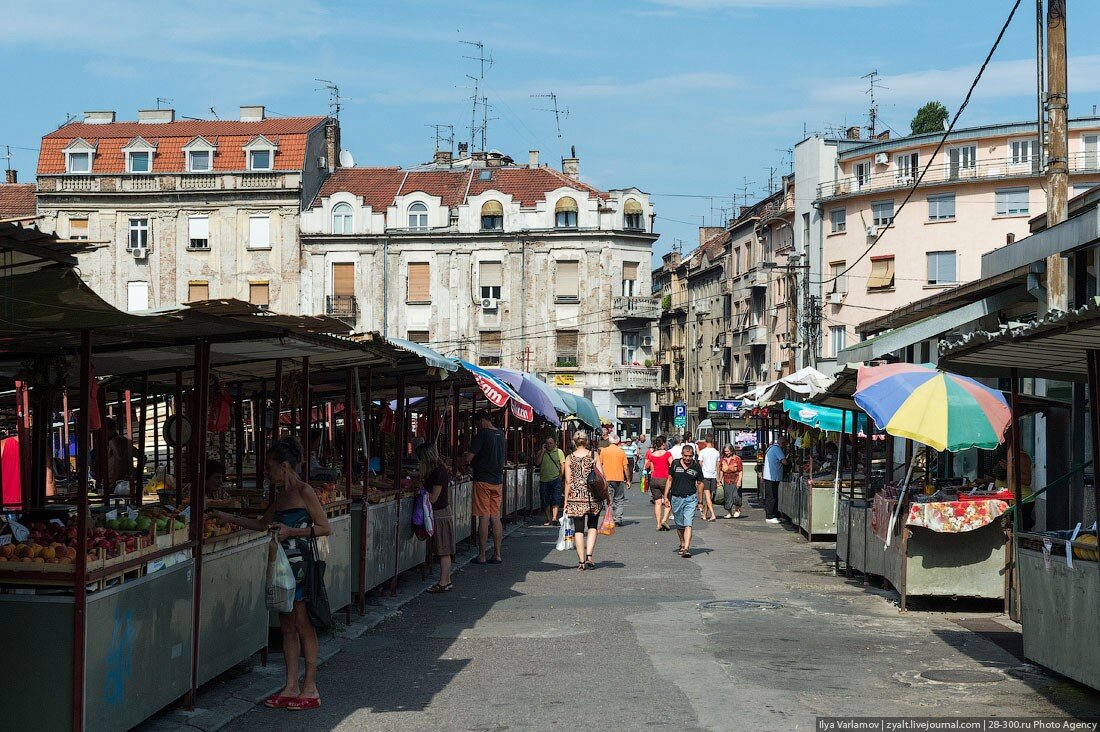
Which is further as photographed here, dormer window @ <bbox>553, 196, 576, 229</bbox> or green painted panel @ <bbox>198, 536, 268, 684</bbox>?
dormer window @ <bbox>553, 196, 576, 229</bbox>

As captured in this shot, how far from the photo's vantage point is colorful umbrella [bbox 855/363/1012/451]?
13773 millimetres

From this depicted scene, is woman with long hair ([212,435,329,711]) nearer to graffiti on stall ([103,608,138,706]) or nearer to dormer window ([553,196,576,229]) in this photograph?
graffiti on stall ([103,608,138,706])

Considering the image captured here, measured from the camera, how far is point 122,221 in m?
65.9

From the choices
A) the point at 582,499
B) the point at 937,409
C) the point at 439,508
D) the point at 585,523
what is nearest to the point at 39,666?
the point at 439,508

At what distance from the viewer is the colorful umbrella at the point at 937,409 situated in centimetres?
1377

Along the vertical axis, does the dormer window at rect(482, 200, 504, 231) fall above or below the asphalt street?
above

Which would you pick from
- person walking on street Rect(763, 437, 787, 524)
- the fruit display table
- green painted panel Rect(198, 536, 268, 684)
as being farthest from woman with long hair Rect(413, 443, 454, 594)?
person walking on street Rect(763, 437, 787, 524)

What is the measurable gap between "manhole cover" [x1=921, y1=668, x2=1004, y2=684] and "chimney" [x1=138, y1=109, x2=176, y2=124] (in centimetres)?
6474

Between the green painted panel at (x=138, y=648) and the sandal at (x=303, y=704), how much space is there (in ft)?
2.27

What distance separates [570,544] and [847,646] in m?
9.78

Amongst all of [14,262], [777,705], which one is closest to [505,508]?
[777,705]

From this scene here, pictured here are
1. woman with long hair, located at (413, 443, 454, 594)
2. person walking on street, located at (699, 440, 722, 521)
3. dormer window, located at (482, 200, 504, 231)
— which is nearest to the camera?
woman with long hair, located at (413, 443, 454, 594)

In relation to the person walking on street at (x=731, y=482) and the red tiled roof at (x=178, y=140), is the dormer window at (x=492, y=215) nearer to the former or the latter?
the red tiled roof at (x=178, y=140)

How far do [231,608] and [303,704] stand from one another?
110 centimetres
